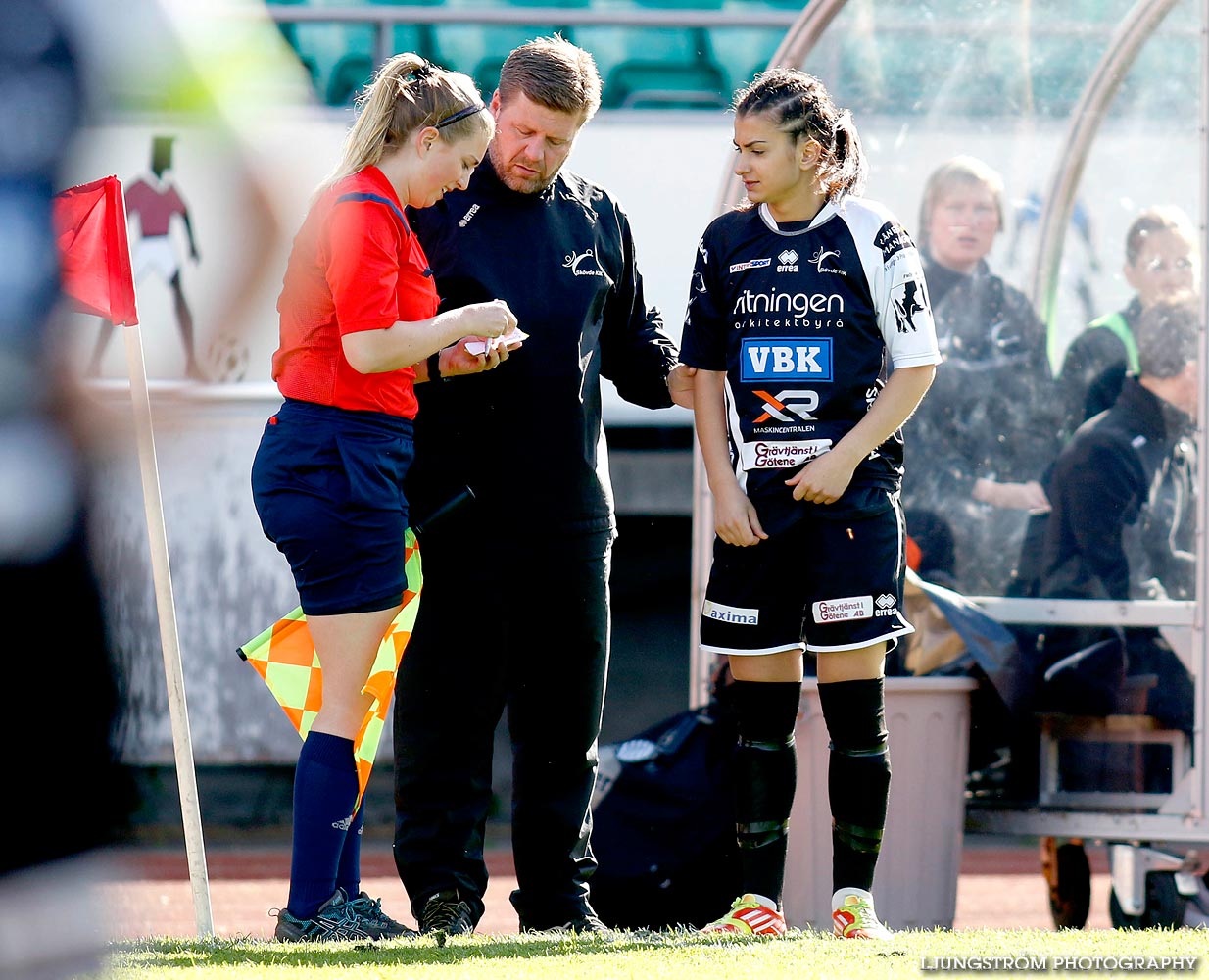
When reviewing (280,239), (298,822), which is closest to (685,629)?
(280,239)

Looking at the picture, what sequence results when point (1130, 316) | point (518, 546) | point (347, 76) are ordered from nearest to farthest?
point (518, 546) < point (1130, 316) < point (347, 76)

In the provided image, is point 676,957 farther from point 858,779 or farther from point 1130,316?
point 1130,316

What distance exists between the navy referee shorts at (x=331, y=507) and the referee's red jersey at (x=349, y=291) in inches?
1.9

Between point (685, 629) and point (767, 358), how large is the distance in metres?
4.19

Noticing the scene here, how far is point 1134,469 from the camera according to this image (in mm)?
4176

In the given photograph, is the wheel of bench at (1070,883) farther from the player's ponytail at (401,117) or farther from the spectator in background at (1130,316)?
the player's ponytail at (401,117)

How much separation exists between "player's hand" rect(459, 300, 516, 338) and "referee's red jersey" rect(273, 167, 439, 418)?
0.38 ft

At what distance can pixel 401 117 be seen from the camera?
2680 mm

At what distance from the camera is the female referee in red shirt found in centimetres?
256

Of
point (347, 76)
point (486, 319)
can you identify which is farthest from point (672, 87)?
point (486, 319)

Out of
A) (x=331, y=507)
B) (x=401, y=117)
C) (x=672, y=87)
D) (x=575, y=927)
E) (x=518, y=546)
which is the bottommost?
(x=575, y=927)

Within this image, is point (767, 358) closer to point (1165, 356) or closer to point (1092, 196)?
point (1165, 356)

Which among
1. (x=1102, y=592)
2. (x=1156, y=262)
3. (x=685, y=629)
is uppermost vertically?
(x=1156, y=262)

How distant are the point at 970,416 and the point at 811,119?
5.60 ft
